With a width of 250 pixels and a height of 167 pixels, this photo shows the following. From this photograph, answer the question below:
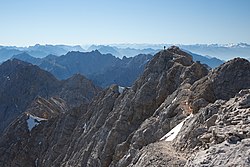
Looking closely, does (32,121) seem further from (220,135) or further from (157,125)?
(220,135)

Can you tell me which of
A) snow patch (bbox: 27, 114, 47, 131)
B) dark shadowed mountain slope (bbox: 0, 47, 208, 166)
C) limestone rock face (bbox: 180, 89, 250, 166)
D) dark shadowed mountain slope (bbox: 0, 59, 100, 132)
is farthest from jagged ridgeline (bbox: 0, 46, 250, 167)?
dark shadowed mountain slope (bbox: 0, 59, 100, 132)

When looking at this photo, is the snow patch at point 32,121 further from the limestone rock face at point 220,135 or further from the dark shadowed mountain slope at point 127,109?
the limestone rock face at point 220,135

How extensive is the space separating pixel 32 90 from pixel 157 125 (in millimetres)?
135168

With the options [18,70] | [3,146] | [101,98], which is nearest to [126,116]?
[101,98]

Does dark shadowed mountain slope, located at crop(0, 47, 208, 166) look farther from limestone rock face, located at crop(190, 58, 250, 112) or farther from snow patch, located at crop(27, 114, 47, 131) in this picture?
snow patch, located at crop(27, 114, 47, 131)

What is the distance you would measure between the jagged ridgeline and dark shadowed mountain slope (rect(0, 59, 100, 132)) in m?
65.0

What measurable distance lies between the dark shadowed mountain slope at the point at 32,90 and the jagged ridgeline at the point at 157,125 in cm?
6496

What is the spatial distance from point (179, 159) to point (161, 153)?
80.0 inches

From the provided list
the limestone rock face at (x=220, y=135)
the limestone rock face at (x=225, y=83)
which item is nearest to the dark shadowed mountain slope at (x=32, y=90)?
the limestone rock face at (x=225, y=83)

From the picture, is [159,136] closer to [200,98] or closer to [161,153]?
[200,98]

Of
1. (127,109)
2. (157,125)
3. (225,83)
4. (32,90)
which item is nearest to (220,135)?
(225,83)

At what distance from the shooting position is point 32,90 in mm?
161500

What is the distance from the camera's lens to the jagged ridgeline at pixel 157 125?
63.0 ft

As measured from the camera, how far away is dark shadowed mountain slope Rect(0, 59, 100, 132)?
485 feet
